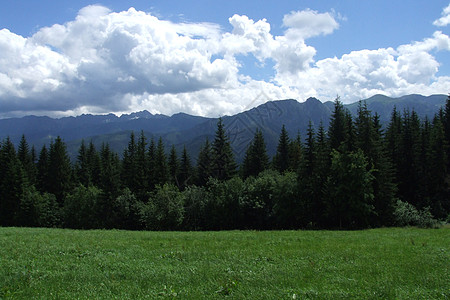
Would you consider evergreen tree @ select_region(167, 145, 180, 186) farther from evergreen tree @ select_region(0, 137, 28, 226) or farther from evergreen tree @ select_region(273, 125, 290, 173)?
evergreen tree @ select_region(0, 137, 28, 226)

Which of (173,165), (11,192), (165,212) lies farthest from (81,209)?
(173,165)

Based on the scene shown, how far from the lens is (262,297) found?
831 cm

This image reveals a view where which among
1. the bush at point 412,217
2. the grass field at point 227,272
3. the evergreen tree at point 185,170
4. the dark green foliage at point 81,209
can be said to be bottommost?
the dark green foliage at point 81,209

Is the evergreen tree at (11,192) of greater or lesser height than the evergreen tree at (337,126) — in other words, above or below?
below

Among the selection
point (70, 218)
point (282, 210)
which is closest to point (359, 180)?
point (282, 210)

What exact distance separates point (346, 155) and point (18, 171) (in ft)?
201

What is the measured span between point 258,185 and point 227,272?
1387 inches

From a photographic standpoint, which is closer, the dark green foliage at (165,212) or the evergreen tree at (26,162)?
the dark green foliage at (165,212)

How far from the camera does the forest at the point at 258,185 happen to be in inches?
1563

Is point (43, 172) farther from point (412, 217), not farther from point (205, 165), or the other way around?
point (412, 217)

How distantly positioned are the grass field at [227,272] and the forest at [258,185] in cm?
2566

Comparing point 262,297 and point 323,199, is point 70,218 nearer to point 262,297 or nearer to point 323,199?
point 323,199

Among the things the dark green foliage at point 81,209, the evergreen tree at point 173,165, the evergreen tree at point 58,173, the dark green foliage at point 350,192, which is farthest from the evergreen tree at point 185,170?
the dark green foliage at point 350,192

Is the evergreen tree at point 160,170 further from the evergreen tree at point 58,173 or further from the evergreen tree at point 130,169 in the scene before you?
the evergreen tree at point 58,173
